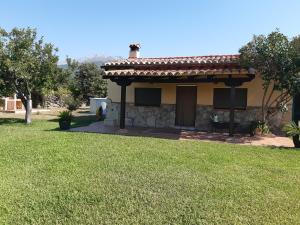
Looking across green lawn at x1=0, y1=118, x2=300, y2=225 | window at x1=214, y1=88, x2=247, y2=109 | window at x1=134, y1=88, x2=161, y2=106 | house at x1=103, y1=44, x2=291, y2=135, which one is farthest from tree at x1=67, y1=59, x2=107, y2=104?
green lawn at x1=0, y1=118, x2=300, y2=225

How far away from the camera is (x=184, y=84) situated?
15.3 meters

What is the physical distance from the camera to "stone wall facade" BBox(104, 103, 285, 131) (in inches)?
553

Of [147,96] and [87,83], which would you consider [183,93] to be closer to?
[147,96]

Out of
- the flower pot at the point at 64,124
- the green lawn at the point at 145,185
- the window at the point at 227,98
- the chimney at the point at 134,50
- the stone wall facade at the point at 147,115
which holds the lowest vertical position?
the green lawn at the point at 145,185

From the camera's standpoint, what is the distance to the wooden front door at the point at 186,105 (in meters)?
15.2

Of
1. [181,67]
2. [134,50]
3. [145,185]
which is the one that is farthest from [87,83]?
[145,185]

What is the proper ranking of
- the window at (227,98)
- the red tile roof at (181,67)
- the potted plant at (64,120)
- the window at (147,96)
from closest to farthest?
the red tile roof at (181,67) → the potted plant at (64,120) → the window at (227,98) → the window at (147,96)

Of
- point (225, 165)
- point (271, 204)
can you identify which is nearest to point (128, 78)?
point (225, 165)

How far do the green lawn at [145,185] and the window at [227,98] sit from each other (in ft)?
16.6

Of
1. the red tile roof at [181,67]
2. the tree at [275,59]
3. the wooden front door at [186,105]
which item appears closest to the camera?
the tree at [275,59]

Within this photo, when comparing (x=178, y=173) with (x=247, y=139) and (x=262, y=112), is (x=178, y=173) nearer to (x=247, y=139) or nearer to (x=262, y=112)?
(x=247, y=139)

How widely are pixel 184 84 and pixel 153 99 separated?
1.89 meters

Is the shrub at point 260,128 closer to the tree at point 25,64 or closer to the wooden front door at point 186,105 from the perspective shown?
the wooden front door at point 186,105

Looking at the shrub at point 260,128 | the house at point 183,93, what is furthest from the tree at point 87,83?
the shrub at point 260,128
